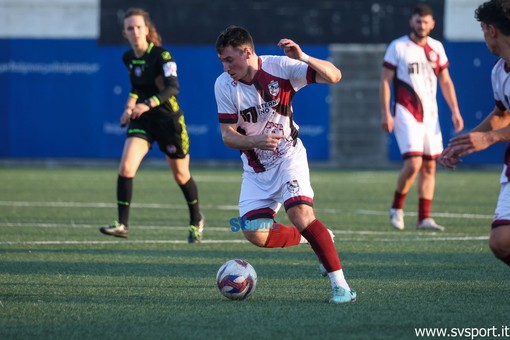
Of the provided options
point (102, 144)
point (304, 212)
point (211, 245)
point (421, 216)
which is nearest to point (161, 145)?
point (211, 245)

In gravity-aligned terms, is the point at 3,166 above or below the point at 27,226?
below

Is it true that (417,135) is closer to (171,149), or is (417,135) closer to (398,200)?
(398,200)

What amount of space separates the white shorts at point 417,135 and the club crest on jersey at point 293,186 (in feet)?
15.5

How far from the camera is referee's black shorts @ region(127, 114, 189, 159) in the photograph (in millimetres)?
10633

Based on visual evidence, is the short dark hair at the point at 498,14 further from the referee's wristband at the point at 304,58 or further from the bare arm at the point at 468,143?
the referee's wristband at the point at 304,58

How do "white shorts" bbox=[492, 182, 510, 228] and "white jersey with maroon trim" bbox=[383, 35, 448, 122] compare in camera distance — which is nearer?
"white shorts" bbox=[492, 182, 510, 228]

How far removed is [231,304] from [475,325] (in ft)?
5.49

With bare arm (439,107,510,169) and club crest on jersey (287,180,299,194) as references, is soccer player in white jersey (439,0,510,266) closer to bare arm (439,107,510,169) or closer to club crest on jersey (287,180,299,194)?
bare arm (439,107,510,169)

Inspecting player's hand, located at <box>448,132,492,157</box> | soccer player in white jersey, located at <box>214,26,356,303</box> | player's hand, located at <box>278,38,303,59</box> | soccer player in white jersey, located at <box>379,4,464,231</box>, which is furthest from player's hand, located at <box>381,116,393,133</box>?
player's hand, located at <box>448,132,492,157</box>

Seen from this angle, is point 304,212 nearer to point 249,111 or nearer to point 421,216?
point 249,111

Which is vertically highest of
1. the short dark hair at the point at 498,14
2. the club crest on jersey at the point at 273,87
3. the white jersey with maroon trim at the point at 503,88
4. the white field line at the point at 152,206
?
the short dark hair at the point at 498,14

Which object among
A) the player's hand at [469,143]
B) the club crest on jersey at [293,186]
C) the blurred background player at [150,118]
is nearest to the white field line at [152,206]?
the blurred background player at [150,118]

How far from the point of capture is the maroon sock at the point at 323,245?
270 inches

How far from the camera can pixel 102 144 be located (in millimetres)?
24266
